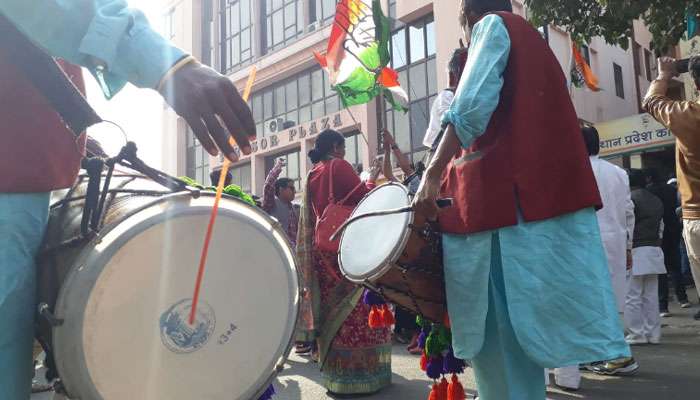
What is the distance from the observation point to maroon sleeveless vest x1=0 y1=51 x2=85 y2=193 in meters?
1.18

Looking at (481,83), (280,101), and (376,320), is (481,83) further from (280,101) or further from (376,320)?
(280,101)

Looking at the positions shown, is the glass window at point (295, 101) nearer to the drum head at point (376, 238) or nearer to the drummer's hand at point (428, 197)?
the drum head at point (376, 238)

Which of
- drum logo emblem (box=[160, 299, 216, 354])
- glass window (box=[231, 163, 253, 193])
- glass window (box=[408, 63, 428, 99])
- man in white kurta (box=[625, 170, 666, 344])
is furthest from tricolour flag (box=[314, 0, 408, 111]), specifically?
glass window (box=[231, 163, 253, 193])

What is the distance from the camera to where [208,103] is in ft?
3.54

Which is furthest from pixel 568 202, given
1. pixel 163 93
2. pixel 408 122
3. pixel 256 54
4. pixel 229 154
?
pixel 256 54

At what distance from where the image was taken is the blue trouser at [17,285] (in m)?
1.17

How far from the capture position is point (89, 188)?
4.09 ft

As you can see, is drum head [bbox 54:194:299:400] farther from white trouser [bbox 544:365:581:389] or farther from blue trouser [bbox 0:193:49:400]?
white trouser [bbox 544:365:581:389]

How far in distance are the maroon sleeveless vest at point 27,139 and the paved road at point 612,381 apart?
2849 mm

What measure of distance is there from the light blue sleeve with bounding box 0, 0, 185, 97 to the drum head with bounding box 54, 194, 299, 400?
26 cm

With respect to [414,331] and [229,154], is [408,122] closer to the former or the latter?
[414,331]

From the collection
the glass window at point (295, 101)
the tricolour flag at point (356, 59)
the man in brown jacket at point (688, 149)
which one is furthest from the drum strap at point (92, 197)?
the glass window at point (295, 101)

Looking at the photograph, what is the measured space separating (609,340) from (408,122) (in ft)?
51.0

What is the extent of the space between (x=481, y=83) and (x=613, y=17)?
394cm
